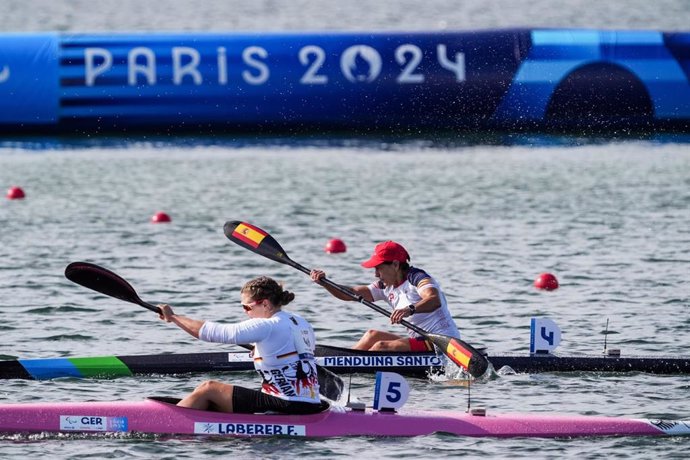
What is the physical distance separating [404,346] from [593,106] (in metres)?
14.7

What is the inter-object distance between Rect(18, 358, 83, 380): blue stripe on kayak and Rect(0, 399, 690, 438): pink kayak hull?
Result: 1.95 metres

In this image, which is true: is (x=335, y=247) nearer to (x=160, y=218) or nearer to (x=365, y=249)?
(x=365, y=249)

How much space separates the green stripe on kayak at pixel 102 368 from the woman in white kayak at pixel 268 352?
2.29 metres

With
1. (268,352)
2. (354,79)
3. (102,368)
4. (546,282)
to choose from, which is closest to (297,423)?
(268,352)

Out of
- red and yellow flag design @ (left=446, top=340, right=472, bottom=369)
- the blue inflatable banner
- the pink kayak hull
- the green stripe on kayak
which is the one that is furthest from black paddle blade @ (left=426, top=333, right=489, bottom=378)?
the blue inflatable banner

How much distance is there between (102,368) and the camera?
44.4 ft

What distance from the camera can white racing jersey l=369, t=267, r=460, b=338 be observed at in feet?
44.8

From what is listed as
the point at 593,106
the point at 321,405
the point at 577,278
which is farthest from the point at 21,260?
the point at 593,106

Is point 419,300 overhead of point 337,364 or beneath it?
overhead

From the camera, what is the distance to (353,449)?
11.1m

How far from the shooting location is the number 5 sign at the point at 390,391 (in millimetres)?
11266

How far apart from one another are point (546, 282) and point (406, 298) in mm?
4459

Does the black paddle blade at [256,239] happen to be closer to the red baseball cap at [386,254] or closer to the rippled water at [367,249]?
the red baseball cap at [386,254]

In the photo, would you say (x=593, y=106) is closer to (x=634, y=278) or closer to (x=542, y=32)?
(x=542, y=32)
